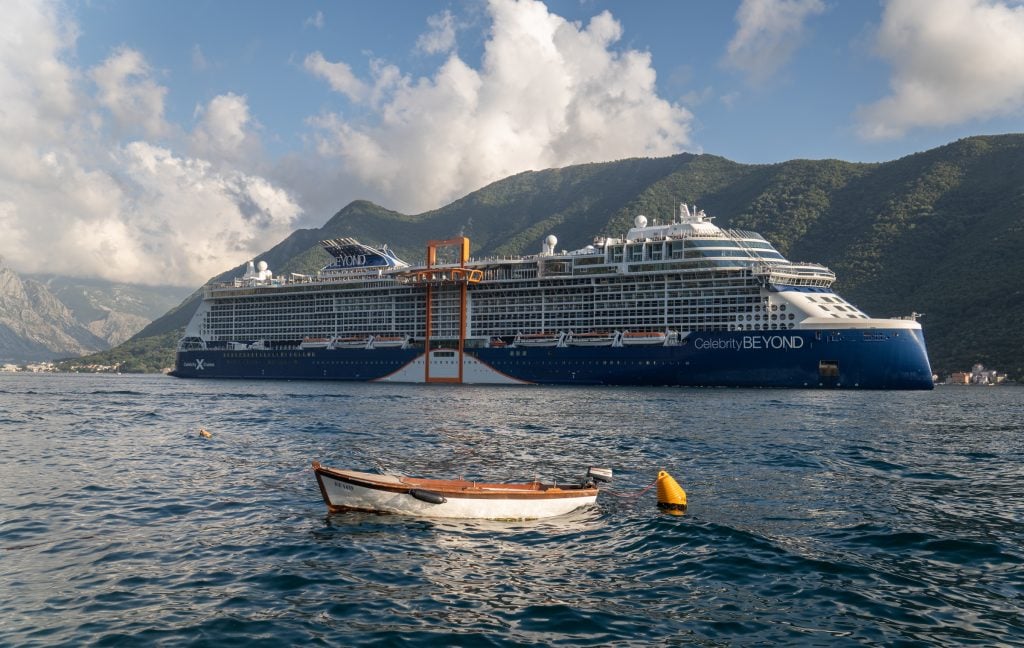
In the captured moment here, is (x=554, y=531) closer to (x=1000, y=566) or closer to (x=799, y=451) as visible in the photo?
(x=1000, y=566)

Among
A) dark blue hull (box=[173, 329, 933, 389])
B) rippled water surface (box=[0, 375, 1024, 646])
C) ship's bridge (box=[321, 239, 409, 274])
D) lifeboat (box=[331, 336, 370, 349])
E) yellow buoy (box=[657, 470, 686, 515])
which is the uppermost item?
ship's bridge (box=[321, 239, 409, 274])

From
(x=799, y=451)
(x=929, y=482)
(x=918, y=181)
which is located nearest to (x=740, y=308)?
(x=799, y=451)

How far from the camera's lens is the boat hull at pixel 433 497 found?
17342 millimetres

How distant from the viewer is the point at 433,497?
1709cm

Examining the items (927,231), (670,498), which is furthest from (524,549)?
(927,231)

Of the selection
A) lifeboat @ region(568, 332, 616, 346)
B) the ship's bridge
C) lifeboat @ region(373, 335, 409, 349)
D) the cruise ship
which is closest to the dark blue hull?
the cruise ship

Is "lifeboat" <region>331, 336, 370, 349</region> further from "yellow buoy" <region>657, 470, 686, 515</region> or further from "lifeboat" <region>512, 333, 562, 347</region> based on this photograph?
"yellow buoy" <region>657, 470, 686, 515</region>

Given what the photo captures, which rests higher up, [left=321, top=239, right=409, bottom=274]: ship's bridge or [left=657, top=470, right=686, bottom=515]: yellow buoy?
[left=321, top=239, right=409, bottom=274]: ship's bridge

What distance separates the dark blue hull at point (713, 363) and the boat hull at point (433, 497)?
59.3m

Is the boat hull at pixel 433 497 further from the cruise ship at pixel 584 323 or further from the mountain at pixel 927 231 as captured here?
the mountain at pixel 927 231

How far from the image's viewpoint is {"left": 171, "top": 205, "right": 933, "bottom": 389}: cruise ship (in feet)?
232

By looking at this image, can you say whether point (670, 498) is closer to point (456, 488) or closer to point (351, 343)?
point (456, 488)

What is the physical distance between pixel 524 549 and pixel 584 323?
73202mm

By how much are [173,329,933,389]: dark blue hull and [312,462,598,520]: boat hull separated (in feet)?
194
